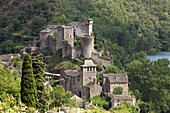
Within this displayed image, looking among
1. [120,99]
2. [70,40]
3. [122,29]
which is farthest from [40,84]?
[122,29]

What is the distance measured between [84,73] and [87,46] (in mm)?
6968

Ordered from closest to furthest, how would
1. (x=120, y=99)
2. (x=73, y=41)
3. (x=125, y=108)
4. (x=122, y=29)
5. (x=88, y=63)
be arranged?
(x=125, y=108) → (x=120, y=99) → (x=88, y=63) → (x=73, y=41) → (x=122, y=29)

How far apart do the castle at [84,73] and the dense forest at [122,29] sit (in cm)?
461

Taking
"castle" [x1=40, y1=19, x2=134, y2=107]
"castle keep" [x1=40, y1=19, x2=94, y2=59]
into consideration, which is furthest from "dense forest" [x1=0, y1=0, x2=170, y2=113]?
"castle" [x1=40, y1=19, x2=134, y2=107]

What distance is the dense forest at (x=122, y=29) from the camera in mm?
80625

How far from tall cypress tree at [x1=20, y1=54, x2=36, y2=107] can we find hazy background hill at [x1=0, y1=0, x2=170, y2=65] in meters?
49.7

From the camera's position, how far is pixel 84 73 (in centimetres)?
7006

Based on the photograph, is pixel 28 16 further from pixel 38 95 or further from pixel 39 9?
pixel 38 95

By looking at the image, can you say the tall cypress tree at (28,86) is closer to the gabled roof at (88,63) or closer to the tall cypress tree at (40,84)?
the tall cypress tree at (40,84)

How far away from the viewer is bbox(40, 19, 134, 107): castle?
7012cm

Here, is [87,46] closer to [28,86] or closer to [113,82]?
[113,82]

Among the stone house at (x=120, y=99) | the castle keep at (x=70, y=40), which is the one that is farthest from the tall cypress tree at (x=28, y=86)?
the castle keep at (x=70, y=40)

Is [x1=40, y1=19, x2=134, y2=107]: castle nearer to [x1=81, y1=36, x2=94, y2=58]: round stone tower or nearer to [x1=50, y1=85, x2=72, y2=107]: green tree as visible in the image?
[x1=81, y1=36, x2=94, y2=58]: round stone tower

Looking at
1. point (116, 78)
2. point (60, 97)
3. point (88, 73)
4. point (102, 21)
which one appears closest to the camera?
point (60, 97)
